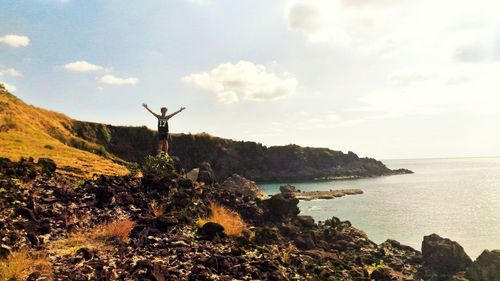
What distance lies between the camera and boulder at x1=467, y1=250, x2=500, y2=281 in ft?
82.5

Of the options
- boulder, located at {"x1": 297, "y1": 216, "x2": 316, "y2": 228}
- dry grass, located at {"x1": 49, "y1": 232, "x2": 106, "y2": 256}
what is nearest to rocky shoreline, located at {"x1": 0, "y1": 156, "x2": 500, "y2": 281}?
dry grass, located at {"x1": 49, "y1": 232, "x2": 106, "y2": 256}

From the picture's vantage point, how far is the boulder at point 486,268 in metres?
25.2

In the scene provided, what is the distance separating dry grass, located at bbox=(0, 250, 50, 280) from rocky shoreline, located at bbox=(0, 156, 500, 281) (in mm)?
100

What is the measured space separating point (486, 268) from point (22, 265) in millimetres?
27184

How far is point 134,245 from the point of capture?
510 inches

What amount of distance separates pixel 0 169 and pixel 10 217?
5.61 meters

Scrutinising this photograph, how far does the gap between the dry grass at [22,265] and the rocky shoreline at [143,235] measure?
0.10 metres

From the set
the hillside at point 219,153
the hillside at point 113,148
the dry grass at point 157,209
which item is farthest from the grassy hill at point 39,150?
the hillside at point 219,153

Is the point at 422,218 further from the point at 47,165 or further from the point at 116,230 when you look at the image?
the point at 116,230

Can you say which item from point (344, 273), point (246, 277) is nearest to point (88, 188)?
point (246, 277)

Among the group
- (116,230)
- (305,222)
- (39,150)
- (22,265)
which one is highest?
(39,150)

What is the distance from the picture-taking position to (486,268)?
25.6 m

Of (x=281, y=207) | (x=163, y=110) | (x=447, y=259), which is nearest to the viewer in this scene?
(x=281, y=207)

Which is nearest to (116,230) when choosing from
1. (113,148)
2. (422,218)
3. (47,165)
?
(47,165)
